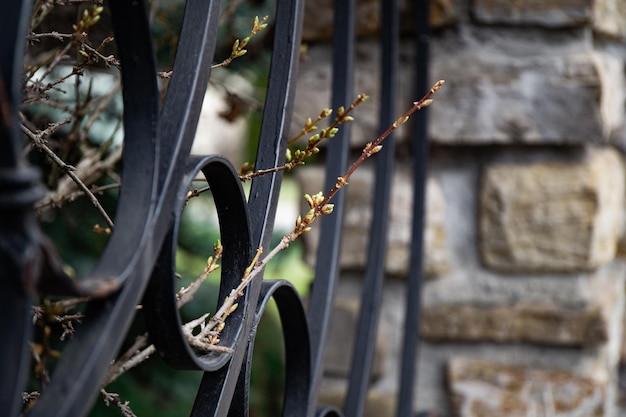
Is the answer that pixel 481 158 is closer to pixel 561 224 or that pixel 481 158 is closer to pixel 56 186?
pixel 561 224

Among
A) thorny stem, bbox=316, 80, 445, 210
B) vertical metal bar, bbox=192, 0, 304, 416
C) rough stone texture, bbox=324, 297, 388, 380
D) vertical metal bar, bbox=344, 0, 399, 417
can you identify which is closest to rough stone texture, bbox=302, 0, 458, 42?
vertical metal bar, bbox=344, 0, 399, 417

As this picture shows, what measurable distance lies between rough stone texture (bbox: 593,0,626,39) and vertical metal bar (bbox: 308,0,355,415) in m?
A: 0.56

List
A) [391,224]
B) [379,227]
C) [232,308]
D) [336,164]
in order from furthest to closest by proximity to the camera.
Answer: [391,224]
[379,227]
[336,164]
[232,308]

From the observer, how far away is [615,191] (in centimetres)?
149

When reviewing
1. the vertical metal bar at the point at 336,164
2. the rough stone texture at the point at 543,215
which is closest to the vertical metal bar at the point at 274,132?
the vertical metal bar at the point at 336,164

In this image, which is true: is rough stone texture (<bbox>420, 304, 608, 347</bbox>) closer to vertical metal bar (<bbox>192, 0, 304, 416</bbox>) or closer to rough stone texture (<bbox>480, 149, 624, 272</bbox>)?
rough stone texture (<bbox>480, 149, 624, 272</bbox>)

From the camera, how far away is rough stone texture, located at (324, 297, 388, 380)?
56.5 inches

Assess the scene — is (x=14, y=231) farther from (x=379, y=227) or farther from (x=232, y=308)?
(x=379, y=227)

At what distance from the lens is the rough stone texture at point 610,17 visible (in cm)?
132

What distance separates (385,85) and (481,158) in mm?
305

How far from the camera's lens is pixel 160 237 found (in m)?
0.50

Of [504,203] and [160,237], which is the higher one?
[504,203]

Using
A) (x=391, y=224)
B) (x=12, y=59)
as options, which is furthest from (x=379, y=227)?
(x=12, y=59)

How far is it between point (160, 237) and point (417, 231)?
0.85 metres
